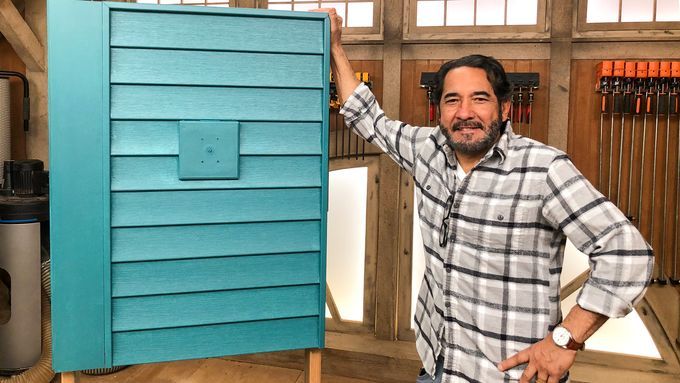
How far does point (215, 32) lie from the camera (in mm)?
1530

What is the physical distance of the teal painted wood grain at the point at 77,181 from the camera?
1447 millimetres

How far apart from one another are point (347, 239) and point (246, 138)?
1797 mm

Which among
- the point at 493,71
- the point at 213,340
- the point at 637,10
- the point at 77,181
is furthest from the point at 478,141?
the point at 637,10

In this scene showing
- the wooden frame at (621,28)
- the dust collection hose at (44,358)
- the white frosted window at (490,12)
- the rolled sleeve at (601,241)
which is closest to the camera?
the rolled sleeve at (601,241)

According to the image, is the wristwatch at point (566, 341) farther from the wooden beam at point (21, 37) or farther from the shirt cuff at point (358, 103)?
the wooden beam at point (21, 37)

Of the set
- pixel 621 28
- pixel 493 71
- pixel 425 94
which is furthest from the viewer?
pixel 425 94

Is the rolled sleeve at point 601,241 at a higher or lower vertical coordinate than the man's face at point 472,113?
lower

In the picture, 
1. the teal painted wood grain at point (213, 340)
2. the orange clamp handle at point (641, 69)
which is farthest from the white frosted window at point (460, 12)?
the teal painted wood grain at point (213, 340)

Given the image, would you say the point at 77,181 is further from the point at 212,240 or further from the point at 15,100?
the point at 15,100

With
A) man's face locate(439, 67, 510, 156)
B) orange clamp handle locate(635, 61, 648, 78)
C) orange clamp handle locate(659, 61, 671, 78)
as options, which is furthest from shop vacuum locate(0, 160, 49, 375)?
orange clamp handle locate(659, 61, 671, 78)

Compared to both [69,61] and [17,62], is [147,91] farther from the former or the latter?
[17,62]

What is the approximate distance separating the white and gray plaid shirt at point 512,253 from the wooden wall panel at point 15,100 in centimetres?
270

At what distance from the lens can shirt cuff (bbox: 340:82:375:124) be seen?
1869mm

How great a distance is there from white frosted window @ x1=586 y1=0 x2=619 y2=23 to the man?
1.63 meters
